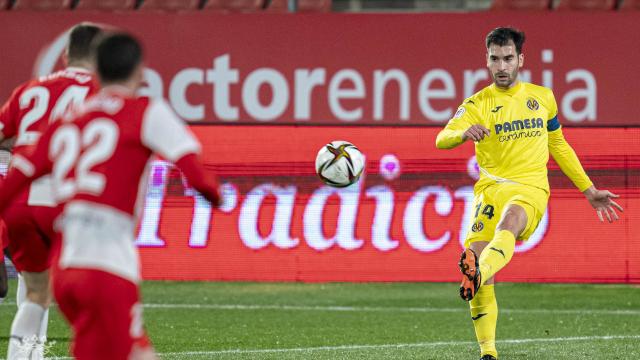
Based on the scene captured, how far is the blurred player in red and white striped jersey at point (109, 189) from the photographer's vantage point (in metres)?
4.52

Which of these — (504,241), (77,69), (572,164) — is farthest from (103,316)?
(572,164)

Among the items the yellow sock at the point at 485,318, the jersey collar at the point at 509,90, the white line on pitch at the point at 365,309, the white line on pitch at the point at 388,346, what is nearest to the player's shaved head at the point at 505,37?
the jersey collar at the point at 509,90

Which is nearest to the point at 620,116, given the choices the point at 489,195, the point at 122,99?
the point at 489,195

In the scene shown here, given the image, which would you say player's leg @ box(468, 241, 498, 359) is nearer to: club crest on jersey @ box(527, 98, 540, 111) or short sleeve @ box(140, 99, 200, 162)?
club crest on jersey @ box(527, 98, 540, 111)

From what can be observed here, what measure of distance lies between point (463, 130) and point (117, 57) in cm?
323

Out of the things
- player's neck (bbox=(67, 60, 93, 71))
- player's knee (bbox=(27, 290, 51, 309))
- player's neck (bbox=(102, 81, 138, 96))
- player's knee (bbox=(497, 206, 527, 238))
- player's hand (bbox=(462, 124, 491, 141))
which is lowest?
player's knee (bbox=(27, 290, 51, 309))

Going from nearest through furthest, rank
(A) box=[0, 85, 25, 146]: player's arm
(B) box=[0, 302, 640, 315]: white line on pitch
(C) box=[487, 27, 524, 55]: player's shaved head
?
(A) box=[0, 85, 25, 146]: player's arm < (C) box=[487, 27, 524, 55]: player's shaved head < (B) box=[0, 302, 640, 315]: white line on pitch

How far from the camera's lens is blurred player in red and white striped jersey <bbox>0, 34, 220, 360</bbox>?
452cm

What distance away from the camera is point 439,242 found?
12.5 metres

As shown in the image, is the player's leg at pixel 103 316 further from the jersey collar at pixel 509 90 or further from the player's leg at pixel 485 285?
the jersey collar at pixel 509 90

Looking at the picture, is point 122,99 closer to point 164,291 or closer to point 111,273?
point 111,273

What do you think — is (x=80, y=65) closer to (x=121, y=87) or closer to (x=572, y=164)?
(x=121, y=87)

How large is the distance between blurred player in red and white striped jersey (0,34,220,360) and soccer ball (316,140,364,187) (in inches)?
109

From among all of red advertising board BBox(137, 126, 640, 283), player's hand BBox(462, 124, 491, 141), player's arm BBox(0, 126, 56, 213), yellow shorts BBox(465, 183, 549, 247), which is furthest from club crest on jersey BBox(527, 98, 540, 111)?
red advertising board BBox(137, 126, 640, 283)
